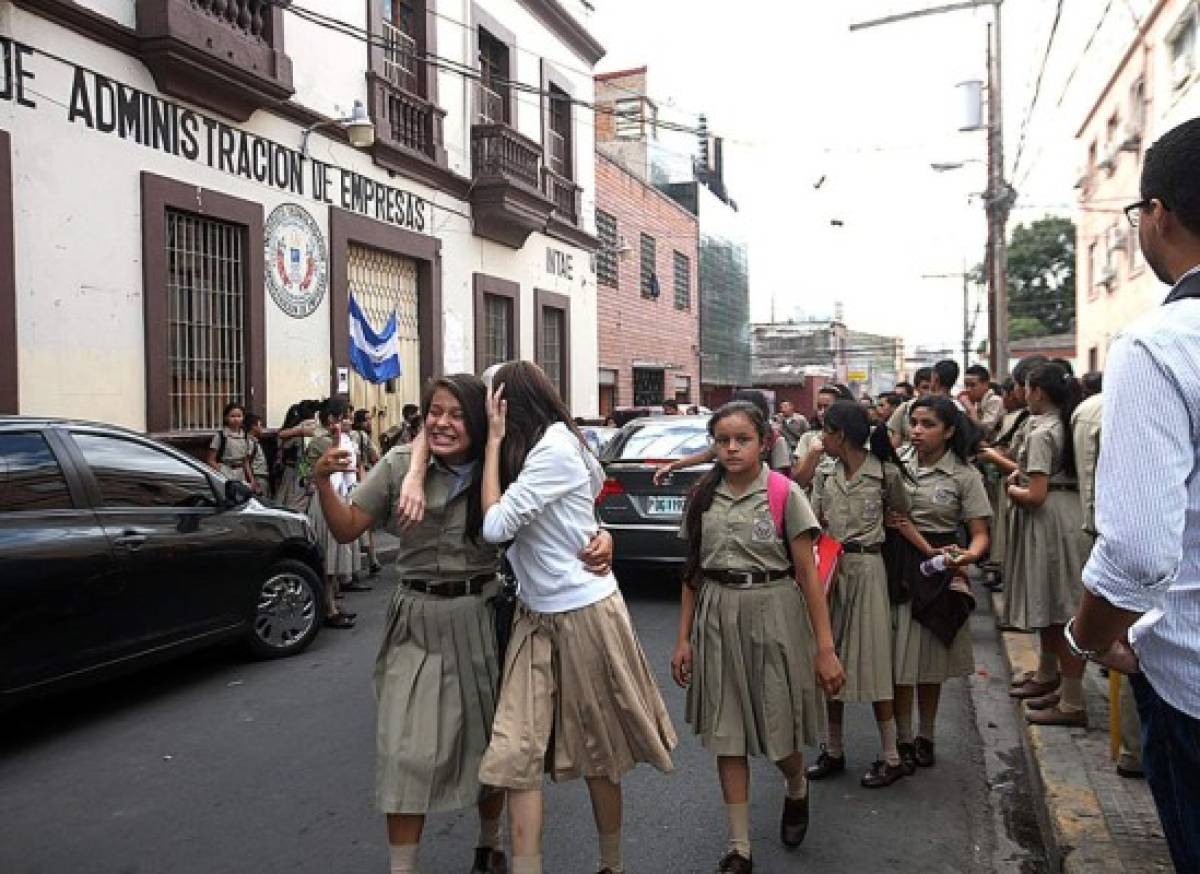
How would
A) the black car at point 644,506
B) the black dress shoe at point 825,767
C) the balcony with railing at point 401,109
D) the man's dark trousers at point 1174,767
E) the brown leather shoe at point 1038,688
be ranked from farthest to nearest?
the balcony with railing at point 401,109, the black car at point 644,506, the brown leather shoe at point 1038,688, the black dress shoe at point 825,767, the man's dark trousers at point 1174,767

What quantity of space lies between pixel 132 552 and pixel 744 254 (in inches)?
Answer: 1054

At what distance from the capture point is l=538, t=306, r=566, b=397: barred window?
17.5 m

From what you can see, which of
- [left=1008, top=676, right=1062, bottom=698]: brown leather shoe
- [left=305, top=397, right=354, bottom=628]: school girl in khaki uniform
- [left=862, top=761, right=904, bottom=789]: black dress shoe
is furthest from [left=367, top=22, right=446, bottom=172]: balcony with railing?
[left=862, top=761, right=904, bottom=789]: black dress shoe

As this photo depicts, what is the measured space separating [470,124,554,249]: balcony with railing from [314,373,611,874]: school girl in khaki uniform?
11.9 meters

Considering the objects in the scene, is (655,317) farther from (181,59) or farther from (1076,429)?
(1076,429)

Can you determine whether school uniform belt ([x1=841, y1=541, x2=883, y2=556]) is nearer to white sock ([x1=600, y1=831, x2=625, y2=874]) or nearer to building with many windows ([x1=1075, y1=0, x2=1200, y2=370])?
white sock ([x1=600, y1=831, x2=625, y2=874])

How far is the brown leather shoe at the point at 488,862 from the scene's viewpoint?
10.7ft

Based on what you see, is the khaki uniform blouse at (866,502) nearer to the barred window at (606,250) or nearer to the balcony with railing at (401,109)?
the balcony with railing at (401,109)

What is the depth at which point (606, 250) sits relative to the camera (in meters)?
20.2

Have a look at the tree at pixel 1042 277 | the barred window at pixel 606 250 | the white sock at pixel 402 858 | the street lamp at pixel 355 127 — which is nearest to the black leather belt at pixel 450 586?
the white sock at pixel 402 858

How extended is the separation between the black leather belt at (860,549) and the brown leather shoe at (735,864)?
1407 millimetres

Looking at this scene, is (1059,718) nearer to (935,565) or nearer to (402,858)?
(935,565)

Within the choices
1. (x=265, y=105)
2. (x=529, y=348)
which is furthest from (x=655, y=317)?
(x=265, y=105)

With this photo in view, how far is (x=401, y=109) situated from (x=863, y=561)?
10.8 metres
